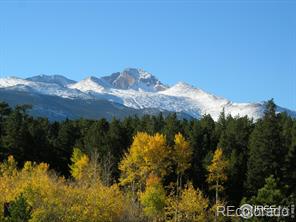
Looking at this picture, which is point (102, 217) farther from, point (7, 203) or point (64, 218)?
point (7, 203)

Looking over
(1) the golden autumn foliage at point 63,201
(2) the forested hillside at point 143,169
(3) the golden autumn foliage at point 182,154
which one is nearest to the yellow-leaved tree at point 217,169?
(2) the forested hillside at point 143,169

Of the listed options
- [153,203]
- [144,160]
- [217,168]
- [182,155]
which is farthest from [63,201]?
[182,155]

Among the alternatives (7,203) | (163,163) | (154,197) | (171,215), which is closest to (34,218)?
(7,203)

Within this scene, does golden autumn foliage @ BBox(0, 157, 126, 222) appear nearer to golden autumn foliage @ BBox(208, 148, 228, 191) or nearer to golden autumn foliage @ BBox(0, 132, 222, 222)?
golden autumn foliage @ BBox(0, 132, 222, 222)

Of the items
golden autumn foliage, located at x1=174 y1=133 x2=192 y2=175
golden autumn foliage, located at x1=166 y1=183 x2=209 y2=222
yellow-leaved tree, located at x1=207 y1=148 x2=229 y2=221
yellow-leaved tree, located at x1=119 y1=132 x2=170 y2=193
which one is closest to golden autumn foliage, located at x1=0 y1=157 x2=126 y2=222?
golden autumn foliage, located at x1=166 y1=183 x2=209 y2=222

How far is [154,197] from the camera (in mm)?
61969

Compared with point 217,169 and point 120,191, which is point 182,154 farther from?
point 120,191

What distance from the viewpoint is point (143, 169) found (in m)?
75.0

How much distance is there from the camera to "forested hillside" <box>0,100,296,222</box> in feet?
156

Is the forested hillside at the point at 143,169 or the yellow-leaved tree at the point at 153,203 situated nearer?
the forested hillside at the point at 143,169

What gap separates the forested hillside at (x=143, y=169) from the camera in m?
47.6

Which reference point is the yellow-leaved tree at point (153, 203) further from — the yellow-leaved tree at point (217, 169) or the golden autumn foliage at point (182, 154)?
the golden autumn foliage at point (182, 154)

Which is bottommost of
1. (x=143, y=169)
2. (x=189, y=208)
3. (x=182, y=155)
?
(x=189, y=208)

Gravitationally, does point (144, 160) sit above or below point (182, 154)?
below
